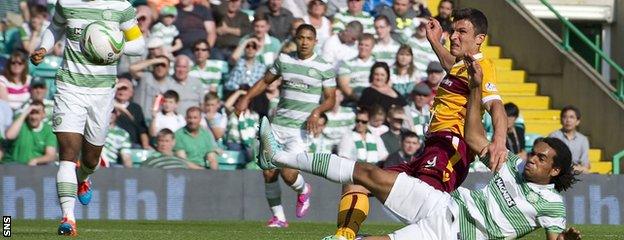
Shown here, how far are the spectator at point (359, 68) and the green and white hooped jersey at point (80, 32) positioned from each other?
7454mm

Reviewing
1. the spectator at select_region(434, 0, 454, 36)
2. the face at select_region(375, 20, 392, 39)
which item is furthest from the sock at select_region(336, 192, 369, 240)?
the spectator at select_region(434, 0, 454, 36)

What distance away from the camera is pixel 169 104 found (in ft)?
62.0

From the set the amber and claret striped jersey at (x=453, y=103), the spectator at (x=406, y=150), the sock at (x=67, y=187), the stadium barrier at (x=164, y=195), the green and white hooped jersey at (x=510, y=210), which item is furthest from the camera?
the spectator at (x=406, y=150)

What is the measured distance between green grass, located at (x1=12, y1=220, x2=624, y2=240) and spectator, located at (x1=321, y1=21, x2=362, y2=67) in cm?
337

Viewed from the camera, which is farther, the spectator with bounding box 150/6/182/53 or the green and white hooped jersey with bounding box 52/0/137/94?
the spectator with bounding box 150/6/182/53

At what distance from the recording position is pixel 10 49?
63.4ft

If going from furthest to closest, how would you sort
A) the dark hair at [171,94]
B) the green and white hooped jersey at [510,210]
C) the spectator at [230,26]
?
the spectator at [230,26] → the dark hair at [171,94] → the green and white hooped jersey at [510,210]

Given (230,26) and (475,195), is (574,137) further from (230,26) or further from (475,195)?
(475,195)

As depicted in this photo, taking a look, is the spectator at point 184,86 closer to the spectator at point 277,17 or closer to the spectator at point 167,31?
the spectator at point 167,31

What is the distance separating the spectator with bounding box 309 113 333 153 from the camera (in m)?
19.1

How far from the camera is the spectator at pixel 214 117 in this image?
19266 millimetres

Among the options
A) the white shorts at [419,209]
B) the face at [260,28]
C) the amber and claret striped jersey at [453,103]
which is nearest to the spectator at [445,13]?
the face at [260,28]

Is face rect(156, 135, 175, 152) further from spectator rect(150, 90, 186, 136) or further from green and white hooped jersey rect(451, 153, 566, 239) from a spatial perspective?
green and white hooped jersey rect(451, 153, 566, 239)

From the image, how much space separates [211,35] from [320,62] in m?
4.06
